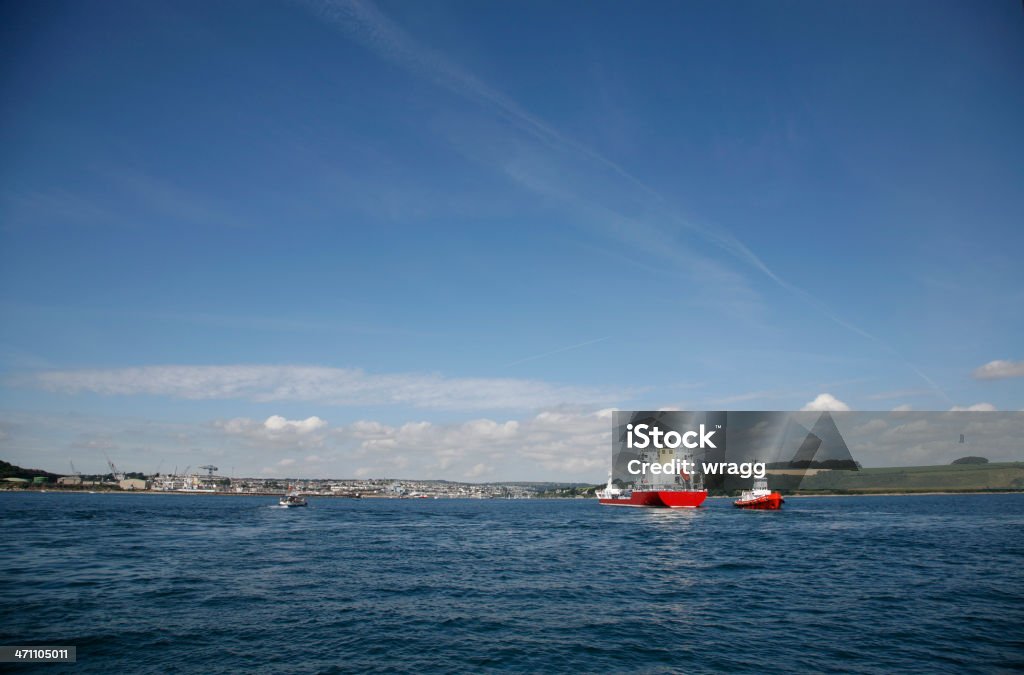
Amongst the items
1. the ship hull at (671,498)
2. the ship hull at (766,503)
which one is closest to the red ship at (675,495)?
the ship hull at (671,498)

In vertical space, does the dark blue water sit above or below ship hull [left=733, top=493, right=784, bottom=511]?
above

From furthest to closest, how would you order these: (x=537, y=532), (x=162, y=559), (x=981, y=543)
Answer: (x=537, y=532)
(x=981, y=543)
(x=162, y=559)

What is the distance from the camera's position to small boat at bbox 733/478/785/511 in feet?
371

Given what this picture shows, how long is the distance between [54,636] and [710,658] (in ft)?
79.9

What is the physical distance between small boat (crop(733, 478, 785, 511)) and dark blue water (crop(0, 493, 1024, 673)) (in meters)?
63.4

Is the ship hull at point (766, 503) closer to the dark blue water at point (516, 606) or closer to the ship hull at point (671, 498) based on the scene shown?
the ship hull at point (671, 498)

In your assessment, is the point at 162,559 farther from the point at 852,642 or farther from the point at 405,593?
the point at 852,642

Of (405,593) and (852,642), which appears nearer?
(852,642)

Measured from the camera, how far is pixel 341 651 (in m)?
19.4

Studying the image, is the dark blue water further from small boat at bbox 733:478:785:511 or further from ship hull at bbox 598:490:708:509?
small boat at bbox 733:478:785:511

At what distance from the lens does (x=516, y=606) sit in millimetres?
26922

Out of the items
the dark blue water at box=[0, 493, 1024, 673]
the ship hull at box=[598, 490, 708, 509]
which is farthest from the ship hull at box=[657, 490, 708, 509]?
the dark blue water at box=[0, 493, 1024, 673]

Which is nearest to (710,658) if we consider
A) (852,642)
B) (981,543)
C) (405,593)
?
(852,642)

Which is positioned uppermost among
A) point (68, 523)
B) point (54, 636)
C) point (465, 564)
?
point (54, 636)
